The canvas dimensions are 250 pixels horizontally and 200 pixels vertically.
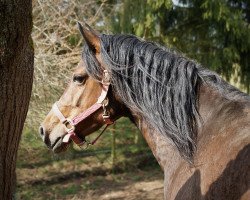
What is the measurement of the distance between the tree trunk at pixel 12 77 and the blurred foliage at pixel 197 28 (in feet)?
17.3

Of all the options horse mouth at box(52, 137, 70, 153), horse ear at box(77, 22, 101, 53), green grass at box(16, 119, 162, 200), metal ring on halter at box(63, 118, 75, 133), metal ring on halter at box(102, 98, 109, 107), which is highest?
horse ear at box(77, 22, 101, 53)

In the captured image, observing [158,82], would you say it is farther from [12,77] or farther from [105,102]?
[12,77]

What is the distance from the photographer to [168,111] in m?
2.36

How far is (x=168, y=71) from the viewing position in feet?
7.96

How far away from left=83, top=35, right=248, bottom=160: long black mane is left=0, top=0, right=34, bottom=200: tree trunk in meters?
0.51

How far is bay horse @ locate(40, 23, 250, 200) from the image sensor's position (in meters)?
1.92

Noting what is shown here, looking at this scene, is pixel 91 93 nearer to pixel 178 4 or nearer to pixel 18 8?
pixel 18 8

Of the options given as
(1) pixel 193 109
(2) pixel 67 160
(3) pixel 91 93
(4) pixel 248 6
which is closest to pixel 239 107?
(1) pixel 193 109

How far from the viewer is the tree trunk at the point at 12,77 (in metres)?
2.06

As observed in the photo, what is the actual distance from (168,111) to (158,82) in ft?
0.68

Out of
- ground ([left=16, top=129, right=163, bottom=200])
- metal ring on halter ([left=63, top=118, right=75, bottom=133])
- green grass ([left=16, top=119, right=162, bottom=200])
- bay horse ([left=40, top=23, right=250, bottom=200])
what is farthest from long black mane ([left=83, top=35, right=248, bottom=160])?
ground ([left=16, top=129, right=163, bottom=200])

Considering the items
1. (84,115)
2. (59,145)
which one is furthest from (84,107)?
(59,145)

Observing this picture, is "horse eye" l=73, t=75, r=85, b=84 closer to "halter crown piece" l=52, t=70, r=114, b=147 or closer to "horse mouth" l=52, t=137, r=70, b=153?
"halter crown piece" l=52, t=70, r=114, b=147

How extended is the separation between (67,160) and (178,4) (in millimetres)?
5018
